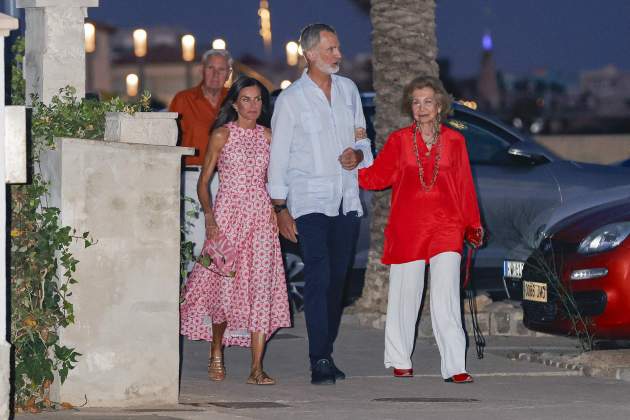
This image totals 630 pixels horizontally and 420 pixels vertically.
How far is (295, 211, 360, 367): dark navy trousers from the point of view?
27.9 feet

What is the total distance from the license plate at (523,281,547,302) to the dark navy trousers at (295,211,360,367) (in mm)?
1521

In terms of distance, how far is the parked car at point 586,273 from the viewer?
9102 mm

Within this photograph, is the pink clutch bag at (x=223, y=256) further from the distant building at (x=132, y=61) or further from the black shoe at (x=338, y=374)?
the distant building at (x=132, y=61)

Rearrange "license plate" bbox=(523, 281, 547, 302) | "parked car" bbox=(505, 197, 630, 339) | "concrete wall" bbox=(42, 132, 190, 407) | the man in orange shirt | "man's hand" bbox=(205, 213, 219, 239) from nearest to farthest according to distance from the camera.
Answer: "concrete wall" bbox=(42, 132, 190, 407)
"man's hand" bbox=(205, 213, 219, 239)
"parked car" bbox=(505, 197, 630, 339)
"license plate" bbox=(523, 281, 547, 302)
the man in orange shirt

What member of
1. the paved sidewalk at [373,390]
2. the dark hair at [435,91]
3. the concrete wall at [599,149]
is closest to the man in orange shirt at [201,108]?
the paved sidewalk at [373,390]

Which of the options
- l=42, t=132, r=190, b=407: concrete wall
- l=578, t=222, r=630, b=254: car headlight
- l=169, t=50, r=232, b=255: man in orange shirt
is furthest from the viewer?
l=169, t=50, r=232, b=255: man in orange shirt

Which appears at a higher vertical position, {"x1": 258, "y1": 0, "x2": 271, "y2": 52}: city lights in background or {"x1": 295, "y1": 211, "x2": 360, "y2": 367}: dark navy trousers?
{"x1": 258, "y1": 0, "x2": 271, "y2": 52}: city lights in background

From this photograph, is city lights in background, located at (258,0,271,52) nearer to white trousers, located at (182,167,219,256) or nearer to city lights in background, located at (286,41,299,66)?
city lights in background, located at (286,41,299,66)

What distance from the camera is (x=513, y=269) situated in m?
10.6

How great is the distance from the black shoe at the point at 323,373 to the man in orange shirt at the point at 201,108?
2.40 m

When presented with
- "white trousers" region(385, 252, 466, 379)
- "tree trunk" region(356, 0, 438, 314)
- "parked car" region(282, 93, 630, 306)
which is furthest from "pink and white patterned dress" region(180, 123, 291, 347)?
"parked car" region(282, 93, 630, 306)

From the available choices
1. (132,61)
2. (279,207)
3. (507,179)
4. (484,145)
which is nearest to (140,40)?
(484,145)

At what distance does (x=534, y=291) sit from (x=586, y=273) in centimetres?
49

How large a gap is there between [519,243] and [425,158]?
3.10 m
